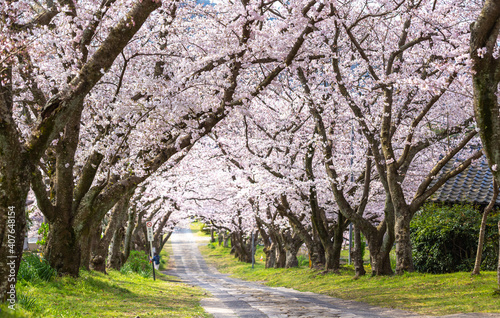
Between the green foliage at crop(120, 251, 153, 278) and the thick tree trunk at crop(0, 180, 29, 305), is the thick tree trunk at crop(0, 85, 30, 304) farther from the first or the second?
the green foliage at crop(120, 251, 153, 278)

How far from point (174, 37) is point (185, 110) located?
363 cm

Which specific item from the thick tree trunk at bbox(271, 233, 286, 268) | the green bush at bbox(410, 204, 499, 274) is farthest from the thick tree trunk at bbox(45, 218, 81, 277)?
the thick tree trunk at bbox(271, 233, 286, 268)

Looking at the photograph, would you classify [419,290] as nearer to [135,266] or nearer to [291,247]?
[291,247]

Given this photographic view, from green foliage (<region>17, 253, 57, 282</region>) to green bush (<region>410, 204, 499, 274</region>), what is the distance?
1200 cm

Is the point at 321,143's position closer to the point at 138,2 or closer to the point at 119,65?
the point at 119,65

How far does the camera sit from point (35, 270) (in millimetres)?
9953

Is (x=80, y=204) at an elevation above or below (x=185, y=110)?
below

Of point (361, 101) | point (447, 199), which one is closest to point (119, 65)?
point (361, 101)

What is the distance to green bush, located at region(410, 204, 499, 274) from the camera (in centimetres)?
1465

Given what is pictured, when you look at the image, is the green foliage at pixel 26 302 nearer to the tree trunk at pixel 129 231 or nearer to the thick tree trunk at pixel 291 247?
the tree trunk at pixel 129 231

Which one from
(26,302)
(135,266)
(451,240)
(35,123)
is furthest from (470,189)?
(35,123)

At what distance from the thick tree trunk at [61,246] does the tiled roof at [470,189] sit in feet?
46.4

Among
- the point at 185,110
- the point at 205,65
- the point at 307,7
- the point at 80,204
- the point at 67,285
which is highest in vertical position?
the point at 307,7

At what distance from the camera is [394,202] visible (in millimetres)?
13945
